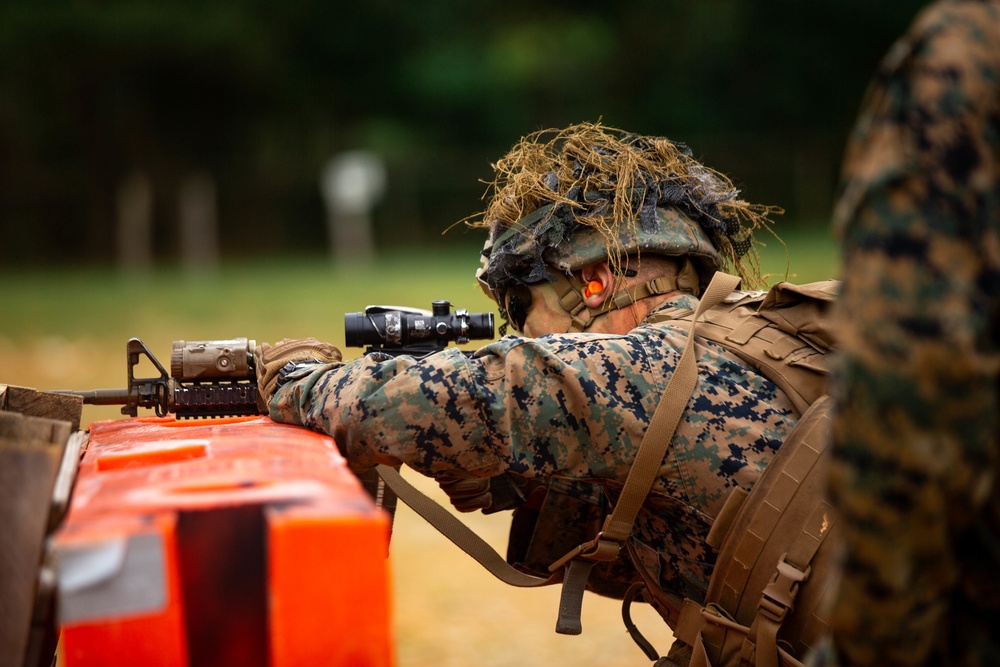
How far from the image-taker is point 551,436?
113 inches

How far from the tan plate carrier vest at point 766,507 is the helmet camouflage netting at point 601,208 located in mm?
368

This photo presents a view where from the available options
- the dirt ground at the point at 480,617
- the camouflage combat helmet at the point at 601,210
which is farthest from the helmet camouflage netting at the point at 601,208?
the dirt ground at the point at 480,617

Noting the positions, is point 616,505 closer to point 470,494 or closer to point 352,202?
point 470,494

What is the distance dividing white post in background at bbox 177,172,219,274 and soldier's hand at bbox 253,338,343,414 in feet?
72.4

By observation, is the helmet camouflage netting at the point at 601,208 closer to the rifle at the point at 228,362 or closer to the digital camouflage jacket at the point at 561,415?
the rifle at the point at 228,362

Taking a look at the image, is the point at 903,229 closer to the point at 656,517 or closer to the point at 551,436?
the point at 551,436

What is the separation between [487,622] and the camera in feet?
19.3

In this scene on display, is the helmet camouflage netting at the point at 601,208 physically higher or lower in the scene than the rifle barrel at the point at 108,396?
higher

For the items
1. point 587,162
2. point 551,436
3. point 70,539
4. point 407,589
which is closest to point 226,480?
point 70,539

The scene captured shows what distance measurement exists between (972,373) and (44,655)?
205 cm

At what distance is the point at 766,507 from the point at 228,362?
1.64 meters

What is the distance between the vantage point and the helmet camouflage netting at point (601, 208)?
11.2 ft

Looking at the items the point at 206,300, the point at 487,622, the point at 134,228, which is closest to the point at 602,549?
the point at 487,622

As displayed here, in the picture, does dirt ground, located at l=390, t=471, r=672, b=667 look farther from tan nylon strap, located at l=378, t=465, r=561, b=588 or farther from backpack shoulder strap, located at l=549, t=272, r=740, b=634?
backpack shoulder strap, located at l=549, t=272, r=740, b=634
